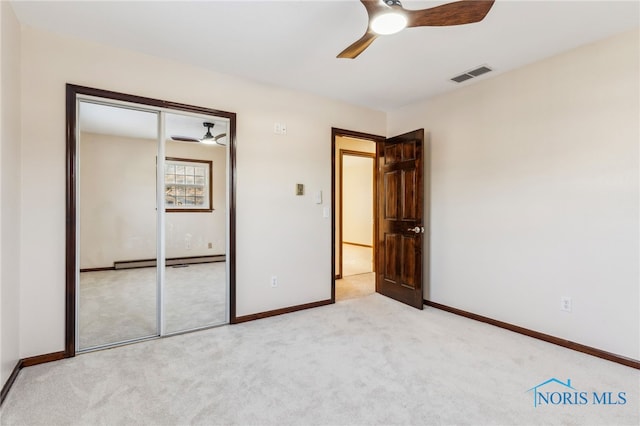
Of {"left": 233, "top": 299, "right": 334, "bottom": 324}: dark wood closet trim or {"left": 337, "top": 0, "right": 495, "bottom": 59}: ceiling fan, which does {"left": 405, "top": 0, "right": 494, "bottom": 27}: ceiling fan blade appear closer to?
{"left": 337, "top": 0, "right": 495, "bottom": 59}: ceiling fan

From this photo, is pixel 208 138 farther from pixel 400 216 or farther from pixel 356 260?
pixel 356 260

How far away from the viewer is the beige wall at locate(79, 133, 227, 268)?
108 inches

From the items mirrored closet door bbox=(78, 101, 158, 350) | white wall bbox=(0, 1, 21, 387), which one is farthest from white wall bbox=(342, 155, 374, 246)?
white wall bbox=(0, 1, 21, 387)

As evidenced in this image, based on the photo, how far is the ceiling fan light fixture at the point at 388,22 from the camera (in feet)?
5.84

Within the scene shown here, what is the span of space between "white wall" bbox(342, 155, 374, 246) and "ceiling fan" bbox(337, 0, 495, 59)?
677 centimetres

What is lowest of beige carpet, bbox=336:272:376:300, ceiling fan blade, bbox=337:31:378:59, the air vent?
beige carpet, bbox=336:272:376:300

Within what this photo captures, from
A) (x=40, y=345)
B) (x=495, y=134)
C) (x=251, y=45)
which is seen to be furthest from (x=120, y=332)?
(x=495, y=134)

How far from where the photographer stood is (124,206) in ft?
9.65

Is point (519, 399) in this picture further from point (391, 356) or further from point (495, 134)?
point (495, 134)

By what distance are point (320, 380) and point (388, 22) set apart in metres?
2.36

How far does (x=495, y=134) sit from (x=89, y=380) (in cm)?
411

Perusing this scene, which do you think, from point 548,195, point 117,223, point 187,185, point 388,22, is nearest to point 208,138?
point 187,185

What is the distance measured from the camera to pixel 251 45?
261 centimetres

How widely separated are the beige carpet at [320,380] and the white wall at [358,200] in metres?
5.98
